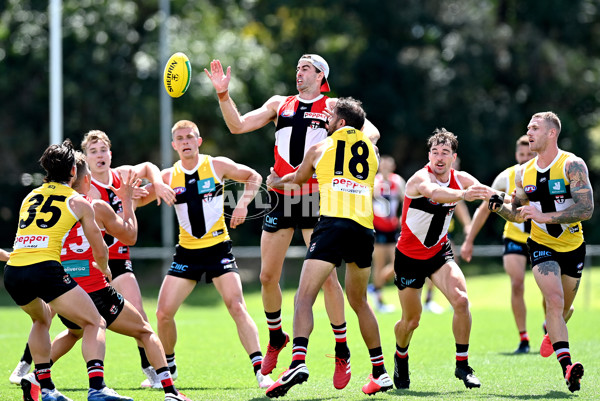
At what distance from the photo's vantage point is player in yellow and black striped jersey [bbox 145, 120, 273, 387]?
8242mm

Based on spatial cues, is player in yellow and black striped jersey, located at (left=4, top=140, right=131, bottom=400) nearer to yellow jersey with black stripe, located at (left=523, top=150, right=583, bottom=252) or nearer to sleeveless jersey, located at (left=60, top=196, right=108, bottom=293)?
sleeveless jersey, located at (left=60, top=196, right=108, bottom=293)

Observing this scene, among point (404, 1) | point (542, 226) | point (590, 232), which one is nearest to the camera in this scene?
point (542, 226)

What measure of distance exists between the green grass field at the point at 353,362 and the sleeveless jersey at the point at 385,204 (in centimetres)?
174

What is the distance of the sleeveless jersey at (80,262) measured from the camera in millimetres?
7195

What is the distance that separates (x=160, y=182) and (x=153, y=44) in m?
15.5

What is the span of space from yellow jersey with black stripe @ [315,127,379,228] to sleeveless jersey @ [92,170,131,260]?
2.53 m

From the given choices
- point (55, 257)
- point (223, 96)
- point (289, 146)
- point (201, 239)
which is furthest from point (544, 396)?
point (55, 257)

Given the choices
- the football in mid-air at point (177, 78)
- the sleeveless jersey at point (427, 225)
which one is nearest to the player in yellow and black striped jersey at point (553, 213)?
the sleeveless jersey at point (427, 225)

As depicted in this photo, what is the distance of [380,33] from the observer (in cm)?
2695

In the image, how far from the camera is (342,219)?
7.09 m

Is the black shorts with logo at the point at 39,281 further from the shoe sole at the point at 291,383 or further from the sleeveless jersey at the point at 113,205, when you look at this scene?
the sleeveless jersey at the point at 113,205

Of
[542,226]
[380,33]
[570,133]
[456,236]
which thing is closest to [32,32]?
[380,33]

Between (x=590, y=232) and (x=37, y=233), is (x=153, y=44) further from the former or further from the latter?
(x=37, y=233)

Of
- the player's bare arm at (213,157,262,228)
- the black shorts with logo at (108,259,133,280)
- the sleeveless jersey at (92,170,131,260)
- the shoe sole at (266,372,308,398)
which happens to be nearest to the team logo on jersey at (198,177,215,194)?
the player's bare arm at (213,157,262,228)
